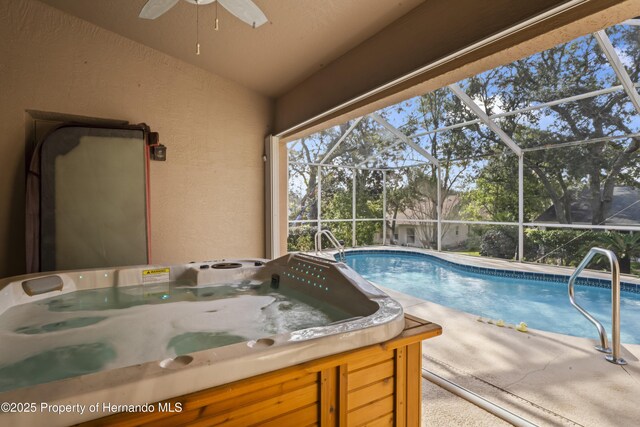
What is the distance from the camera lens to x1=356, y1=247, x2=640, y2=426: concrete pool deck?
1.51 metres

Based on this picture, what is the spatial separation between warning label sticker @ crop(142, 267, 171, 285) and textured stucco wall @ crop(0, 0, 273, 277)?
61 centimetres

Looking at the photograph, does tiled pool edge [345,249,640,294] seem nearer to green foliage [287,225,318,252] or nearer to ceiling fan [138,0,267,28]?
green foliage [287,225,318,252]

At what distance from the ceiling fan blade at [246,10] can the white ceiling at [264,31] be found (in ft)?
1.35

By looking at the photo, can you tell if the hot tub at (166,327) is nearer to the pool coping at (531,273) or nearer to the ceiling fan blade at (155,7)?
the ceiling fan blade at (155,7)

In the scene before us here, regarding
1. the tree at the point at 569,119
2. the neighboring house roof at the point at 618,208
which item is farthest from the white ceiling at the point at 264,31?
the neighboring house roof at the point at 618,208

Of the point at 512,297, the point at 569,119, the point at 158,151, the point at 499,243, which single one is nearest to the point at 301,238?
the point at 512,297

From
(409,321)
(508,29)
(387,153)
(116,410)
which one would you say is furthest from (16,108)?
(387,153)

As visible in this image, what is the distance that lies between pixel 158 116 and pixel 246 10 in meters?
1.61

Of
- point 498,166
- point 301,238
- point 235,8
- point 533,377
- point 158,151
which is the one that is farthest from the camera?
point 301,238

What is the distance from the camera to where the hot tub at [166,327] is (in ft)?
2.39

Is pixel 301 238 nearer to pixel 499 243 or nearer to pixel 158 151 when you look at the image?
pixel 499 243

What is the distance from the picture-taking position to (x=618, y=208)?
550 centimetres

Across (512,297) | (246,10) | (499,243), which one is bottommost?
(512,297)

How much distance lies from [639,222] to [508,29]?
6080mm
